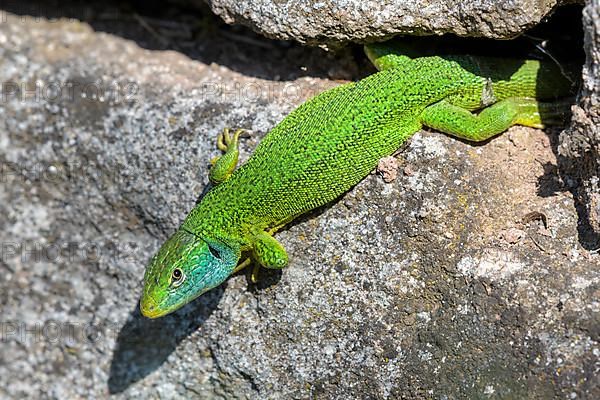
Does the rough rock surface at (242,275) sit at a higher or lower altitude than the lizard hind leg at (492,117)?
lower

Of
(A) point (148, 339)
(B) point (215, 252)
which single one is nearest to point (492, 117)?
(B) point (215, 252)

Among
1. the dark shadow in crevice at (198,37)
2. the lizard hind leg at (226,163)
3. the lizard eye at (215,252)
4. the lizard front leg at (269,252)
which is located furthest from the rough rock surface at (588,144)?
the lizard eye at (215,252)

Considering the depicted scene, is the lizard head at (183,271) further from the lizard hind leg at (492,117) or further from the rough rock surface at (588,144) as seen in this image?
the rough rock surface at (588,144)

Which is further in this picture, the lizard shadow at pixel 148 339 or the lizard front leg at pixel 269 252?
the lizard shadow at pixel 148 339

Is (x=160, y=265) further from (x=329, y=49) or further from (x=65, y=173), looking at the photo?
(x=329, y=49)

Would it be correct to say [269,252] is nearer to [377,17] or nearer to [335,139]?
[335,139]

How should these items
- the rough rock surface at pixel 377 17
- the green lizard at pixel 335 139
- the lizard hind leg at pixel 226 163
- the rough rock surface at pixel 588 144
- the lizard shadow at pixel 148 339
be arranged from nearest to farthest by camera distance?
the rough rock surface at pixel 588 144
the rough rock surface at pixel 377 17
the green lizard at pixel 335 139
the lizard hind leg at pixel 226 163
the lizard shadow at pixel 148 339

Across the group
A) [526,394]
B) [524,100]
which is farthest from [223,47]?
[526,394]
